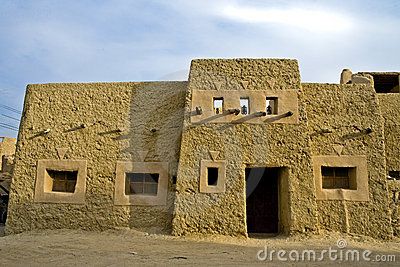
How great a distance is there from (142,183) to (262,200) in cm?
377

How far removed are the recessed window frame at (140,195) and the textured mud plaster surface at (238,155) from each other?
63 cm

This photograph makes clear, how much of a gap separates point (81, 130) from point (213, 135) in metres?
3.86

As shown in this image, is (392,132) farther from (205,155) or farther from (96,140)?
(96,140)

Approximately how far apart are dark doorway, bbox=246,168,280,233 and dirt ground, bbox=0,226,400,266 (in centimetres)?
182

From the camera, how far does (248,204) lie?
454 inches

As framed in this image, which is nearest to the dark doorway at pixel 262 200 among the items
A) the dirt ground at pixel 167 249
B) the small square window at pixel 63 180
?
the dirt ground at pixel 167 249

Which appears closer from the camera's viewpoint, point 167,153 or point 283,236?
point 283,236

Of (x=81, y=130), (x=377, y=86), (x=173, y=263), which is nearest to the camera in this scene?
(x=173, y=263)

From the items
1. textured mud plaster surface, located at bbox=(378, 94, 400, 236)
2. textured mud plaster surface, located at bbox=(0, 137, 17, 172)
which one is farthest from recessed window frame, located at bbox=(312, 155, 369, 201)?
textured mud plaster surface, located at bbox=(0, 137, 17, 172)

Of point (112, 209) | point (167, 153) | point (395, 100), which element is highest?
point (395, 100)

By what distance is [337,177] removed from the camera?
10.2 meters

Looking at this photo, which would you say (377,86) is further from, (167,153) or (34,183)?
(34,183)

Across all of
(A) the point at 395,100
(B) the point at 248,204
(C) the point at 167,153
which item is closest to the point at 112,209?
(C) the point at 167,153

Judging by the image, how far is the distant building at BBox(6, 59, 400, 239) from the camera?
959 cm
